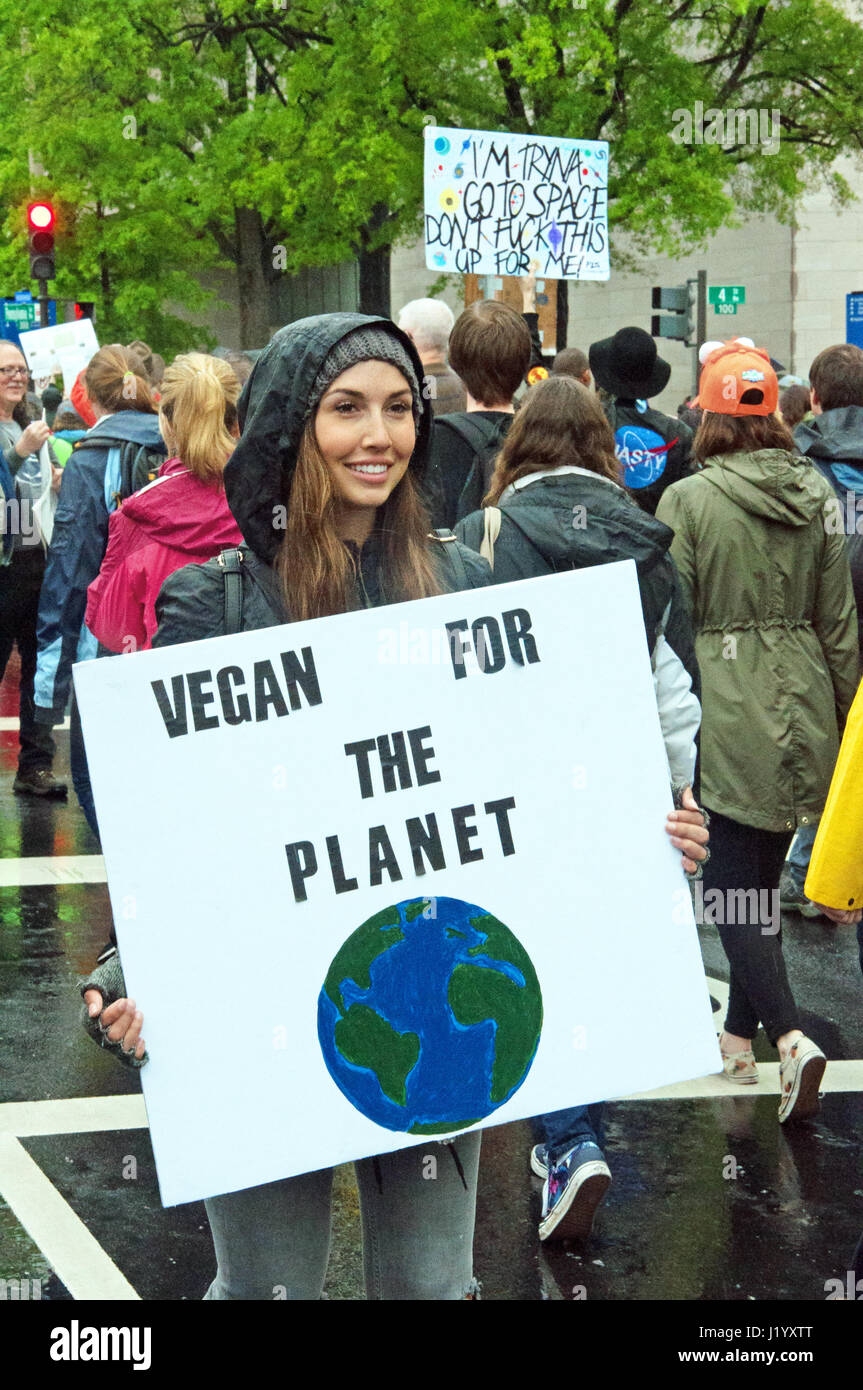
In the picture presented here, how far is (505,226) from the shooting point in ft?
35.6

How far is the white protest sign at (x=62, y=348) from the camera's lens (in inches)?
560

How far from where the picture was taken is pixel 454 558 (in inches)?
113

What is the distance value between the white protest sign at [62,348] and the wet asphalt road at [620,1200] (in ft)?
29.8

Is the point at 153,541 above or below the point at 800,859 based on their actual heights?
above

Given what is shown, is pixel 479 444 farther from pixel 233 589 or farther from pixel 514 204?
pixel 514 204

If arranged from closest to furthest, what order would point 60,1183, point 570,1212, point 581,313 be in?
point 570,1212, point 60,1183, point 581,313

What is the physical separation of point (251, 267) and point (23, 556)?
20139mm

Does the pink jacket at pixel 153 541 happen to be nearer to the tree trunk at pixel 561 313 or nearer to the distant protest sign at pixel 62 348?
the distant protest sign at pixel 62 348

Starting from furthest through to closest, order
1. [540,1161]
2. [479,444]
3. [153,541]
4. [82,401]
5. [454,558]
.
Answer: [82,401] < [479,444] < [153,541] < [540,1161] < [454,558]

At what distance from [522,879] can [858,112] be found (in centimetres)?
2187

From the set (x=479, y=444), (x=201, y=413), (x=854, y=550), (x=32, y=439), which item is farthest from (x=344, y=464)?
(x=32, y=439)

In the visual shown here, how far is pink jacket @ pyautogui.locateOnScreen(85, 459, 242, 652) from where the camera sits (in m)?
5.21

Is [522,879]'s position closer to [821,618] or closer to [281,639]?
[281,639]
